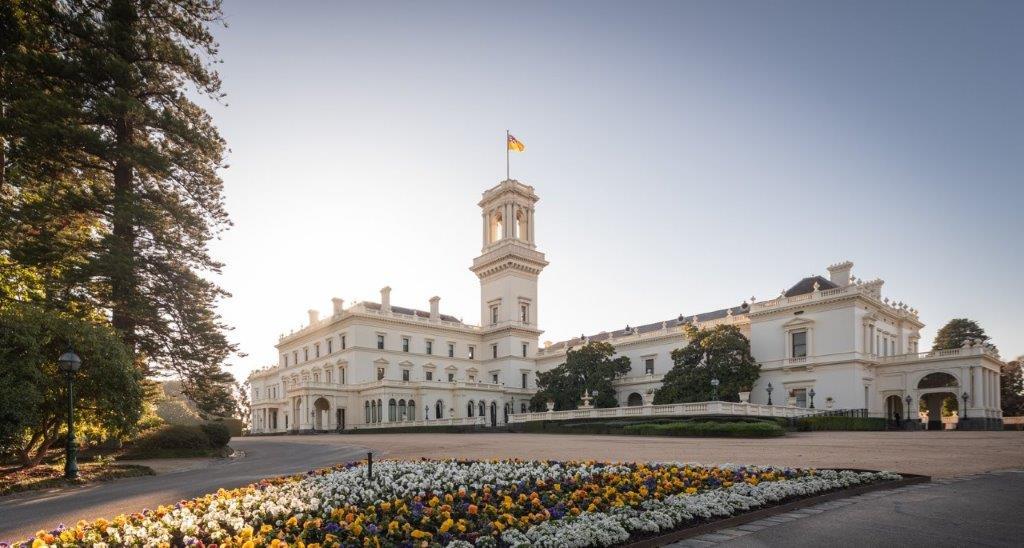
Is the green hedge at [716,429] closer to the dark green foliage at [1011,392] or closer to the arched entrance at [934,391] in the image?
the arched entrance at [934,391]

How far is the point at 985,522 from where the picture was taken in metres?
7.53

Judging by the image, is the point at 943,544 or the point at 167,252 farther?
the point at 167,252

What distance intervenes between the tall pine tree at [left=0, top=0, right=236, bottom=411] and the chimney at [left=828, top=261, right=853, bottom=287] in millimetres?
47396

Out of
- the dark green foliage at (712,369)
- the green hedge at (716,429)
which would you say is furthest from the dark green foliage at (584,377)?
the green hedge at (716,429)

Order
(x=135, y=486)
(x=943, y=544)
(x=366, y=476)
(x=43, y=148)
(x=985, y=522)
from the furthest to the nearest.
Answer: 1. (x=43, y=148)
2. (x=135, y=486)
3. (x=366, y=476)
4. (x=985, y=522)
5. (x=943, y=544)

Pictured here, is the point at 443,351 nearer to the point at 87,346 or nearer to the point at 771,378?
the point at 771,378

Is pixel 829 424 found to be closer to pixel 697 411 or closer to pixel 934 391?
pixel 697 411

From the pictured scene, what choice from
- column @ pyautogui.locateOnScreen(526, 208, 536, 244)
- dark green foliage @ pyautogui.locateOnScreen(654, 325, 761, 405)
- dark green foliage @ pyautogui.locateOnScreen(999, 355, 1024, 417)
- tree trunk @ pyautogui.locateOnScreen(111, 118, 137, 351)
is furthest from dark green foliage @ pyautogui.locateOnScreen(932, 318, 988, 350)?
tree trunk @ pyautogui.locateOnScreen(111, 118, 137, 351)

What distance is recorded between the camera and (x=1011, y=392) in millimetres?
61719

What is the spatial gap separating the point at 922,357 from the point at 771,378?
10854mm

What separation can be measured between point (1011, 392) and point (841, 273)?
97.9 ft

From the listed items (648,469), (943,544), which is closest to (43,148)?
(648,469)

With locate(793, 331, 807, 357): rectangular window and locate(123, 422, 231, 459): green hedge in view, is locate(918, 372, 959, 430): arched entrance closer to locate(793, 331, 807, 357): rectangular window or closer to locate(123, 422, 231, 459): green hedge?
locate(793, 331, 807, 357): rectangular window

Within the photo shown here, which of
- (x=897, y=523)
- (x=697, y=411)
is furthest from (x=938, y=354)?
(x=897, y=523)
